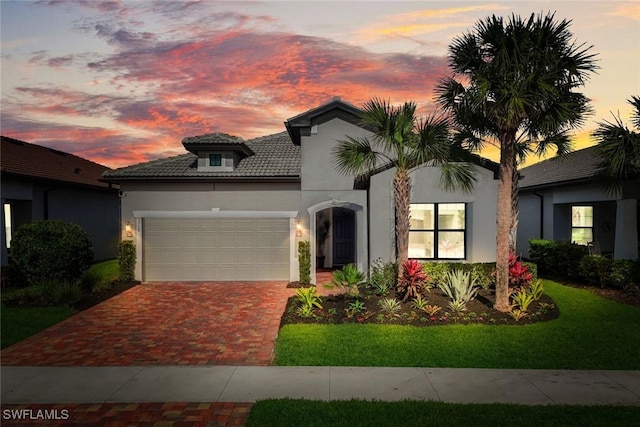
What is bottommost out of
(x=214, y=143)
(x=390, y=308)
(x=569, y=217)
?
(x=390, y=308)

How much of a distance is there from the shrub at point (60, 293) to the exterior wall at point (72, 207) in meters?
5.11

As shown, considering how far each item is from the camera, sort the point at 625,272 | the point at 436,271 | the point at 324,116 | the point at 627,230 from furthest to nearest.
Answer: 1. the point at 324,116
2. the point at 627,230
3. the point at 625,272
4. the point at 436,271

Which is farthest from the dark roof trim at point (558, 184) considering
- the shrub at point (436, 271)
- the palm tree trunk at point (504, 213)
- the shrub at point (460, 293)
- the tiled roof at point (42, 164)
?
the tiled roof at point (42, 164)

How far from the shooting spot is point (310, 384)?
606 centimetres

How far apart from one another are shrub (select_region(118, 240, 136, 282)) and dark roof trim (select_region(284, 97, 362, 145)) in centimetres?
746

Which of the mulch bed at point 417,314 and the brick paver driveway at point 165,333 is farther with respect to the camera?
the mulch bed at point 417,314

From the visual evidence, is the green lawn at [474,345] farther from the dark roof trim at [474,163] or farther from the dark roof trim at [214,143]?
the dark roof trim at [214,143]

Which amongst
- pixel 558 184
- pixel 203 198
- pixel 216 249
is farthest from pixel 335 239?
pixel 558 184

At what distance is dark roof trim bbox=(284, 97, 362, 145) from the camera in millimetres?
14000

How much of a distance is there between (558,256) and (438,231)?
19.5 feet

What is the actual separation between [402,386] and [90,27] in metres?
12.7

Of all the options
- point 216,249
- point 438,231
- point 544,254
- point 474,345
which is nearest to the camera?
point 474,345

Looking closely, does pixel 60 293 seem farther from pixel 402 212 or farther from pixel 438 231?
pixel 438 231

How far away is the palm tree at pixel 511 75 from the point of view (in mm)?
9672
